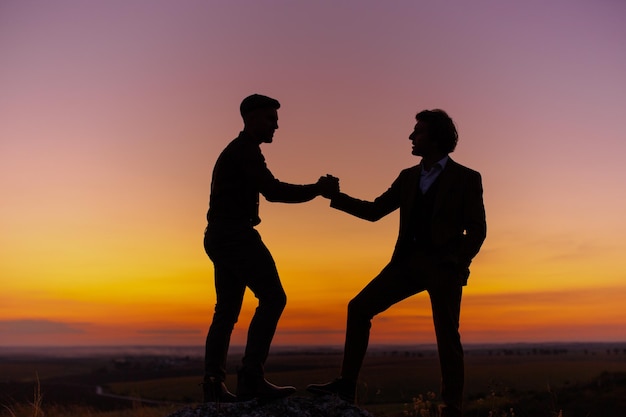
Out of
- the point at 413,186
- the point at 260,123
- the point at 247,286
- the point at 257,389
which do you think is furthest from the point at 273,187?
the point at 257,389

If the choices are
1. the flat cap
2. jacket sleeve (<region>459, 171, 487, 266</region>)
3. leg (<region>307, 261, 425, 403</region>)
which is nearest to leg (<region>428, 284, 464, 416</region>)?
leg (<region>307, 261, 425, 403</region>)

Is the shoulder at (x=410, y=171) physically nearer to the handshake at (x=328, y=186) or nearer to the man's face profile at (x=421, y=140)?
the man's face profile at (x=421, y=140)

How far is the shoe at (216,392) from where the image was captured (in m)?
7.01

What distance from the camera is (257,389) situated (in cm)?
682

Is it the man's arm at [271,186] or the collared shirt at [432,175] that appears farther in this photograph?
the collared shirt at [432,175]

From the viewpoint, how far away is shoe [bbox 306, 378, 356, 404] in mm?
7234

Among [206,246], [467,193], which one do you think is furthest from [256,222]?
[467,193]

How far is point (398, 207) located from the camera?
8297 millimetres

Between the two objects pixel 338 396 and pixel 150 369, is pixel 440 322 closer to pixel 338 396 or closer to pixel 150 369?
pixel 338 396

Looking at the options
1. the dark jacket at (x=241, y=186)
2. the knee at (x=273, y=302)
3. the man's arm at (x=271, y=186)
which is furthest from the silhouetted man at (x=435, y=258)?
the dark jacket at (x=241, y=186)

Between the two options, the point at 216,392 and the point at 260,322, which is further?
the point at 216,392

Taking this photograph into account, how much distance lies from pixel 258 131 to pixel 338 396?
9.22 feet

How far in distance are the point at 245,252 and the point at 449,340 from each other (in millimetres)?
2254

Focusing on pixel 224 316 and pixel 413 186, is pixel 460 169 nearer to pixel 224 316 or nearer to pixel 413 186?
pixel 413 186
